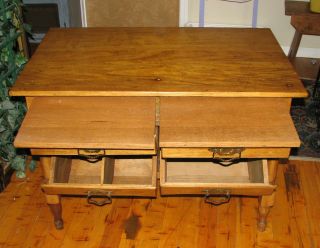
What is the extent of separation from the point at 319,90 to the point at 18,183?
235cm

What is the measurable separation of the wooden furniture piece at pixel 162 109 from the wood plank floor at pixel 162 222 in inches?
5.1

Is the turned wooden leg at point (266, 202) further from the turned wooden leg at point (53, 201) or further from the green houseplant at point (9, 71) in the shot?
the green houseplant at point (9, 71)

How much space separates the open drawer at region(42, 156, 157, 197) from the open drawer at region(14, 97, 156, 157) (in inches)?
7.7

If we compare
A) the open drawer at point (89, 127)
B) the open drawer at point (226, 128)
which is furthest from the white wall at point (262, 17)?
the open drawer at point (89, 127)

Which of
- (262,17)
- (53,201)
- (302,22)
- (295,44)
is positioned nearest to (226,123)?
(53,201)

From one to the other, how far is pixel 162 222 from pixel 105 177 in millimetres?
446

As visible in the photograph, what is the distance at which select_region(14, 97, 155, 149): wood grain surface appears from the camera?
1.73m

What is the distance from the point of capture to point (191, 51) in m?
2.24

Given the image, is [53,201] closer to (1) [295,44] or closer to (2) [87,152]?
(2) [87,152]

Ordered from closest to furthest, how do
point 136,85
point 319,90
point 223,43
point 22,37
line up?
point 136,85, point 223,43, point 22,37, point 319,90

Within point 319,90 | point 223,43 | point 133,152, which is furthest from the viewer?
point 319,90

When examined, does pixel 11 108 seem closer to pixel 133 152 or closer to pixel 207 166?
pixel 133 152

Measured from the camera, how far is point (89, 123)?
5.99 feet

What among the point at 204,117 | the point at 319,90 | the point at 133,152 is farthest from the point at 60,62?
the point at 319,90
